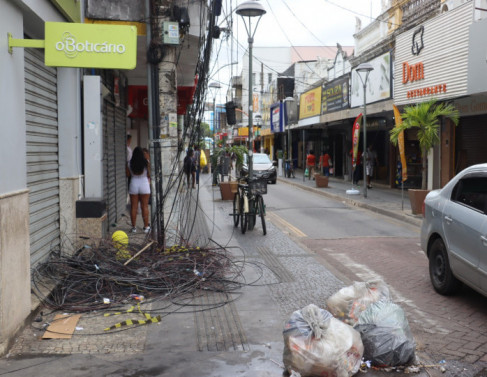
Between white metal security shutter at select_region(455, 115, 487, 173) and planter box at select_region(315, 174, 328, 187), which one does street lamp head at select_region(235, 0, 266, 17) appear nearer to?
white metal security shutter at select_region(455, 115, 487, 173)

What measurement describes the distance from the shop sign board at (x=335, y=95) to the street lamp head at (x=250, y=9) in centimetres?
1118

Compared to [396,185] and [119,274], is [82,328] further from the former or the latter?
[396,185]

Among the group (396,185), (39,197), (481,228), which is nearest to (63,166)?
(39,197)

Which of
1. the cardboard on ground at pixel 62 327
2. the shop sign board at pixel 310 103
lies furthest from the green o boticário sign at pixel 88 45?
the shop sign board at pixel 310 103

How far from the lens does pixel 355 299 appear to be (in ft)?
17.3

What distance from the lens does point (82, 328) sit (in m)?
5.27

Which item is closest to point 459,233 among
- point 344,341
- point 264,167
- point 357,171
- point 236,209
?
point 344,341

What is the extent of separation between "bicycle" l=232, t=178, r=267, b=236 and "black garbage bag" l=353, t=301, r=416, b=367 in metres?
6.26

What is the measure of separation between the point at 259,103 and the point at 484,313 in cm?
5661

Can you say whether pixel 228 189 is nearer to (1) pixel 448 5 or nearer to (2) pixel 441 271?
(1) pixel 448 5

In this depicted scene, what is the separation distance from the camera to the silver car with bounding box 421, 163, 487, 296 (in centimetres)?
562

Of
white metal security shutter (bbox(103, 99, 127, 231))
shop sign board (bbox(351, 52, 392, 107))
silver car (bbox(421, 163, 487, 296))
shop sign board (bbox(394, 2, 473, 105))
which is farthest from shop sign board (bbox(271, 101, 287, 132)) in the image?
silver car (bbox(421, 163, 487, 296))

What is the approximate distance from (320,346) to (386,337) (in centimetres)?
70

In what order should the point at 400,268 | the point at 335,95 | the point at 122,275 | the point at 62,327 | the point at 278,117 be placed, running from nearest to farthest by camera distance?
the point at 62,327 < the point at 122,275 < the point at 400,268 < the point at 335,95 < the point at 278,117
